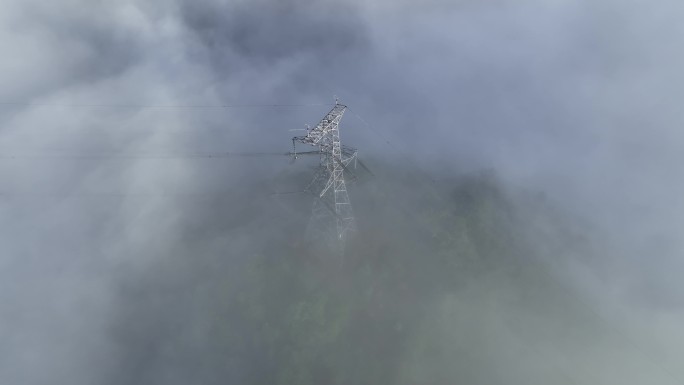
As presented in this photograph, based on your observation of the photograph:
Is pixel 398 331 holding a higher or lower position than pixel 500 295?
lower

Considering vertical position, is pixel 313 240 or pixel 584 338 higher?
pixel 313 240

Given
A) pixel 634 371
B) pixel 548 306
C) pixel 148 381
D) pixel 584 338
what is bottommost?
pixel 148 381

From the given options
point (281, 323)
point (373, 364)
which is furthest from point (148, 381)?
point (373, 364)

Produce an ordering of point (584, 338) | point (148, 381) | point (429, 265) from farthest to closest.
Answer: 1. point (429, 265)
2. point (584, 338)
3. point (148, 381)

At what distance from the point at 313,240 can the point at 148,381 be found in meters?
48.2

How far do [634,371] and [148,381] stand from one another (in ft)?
345

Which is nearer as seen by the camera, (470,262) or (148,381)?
(148,381)

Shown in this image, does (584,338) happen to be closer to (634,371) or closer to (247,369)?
(634,371)

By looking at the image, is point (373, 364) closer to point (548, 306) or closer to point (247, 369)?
point (247, 369)

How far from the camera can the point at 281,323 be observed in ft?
366

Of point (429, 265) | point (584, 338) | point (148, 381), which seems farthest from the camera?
point (429, 265)

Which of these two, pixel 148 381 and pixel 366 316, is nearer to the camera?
pixel 148 381

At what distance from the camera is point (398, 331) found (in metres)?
111

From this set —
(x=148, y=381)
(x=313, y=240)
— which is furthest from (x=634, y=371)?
(x=148, y=381)
